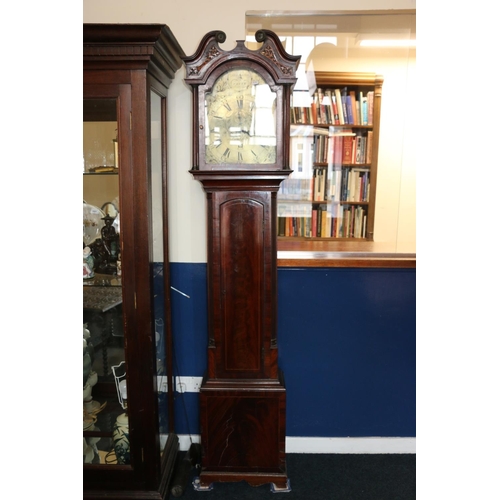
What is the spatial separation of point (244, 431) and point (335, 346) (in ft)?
2.04

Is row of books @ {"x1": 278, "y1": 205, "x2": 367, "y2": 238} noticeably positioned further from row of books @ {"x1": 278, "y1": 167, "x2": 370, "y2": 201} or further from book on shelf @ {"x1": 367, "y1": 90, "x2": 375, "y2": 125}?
book on shelf @ {"x1": 367, "y1": 90, "x2": 375, "y2": 125}

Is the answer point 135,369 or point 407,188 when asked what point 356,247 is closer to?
point 407,188

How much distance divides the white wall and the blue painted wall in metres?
0.17

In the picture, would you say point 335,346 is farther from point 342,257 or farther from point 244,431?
point 244,431

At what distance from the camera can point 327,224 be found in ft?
8.66

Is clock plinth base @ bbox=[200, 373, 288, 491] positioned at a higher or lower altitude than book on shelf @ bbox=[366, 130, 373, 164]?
lower

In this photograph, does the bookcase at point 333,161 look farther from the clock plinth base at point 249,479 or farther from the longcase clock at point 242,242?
the clock plinth base at point 249,479

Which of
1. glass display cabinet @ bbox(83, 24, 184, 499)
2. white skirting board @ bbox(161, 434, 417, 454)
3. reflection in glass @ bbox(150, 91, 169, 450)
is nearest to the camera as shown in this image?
glass display cabinet @ bbox(83, 24, 184, 499)

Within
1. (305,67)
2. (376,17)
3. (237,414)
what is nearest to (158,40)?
(305,67)

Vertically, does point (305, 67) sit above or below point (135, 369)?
above

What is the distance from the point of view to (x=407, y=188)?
247 cm

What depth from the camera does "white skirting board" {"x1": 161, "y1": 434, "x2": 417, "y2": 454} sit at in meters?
2.43

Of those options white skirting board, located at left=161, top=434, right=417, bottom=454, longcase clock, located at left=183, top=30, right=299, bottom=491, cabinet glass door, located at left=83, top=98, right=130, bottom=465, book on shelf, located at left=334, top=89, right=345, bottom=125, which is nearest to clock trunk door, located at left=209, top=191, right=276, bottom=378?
longcase clock, located at left=183, top=30, right=299, bottom=491
